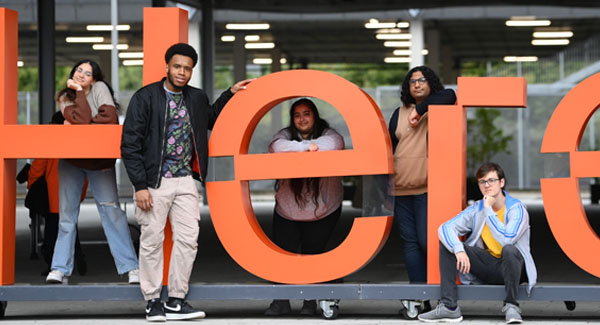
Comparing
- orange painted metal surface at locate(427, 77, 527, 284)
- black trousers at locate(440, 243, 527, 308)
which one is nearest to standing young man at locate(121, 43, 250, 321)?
orange painted metal surface at locate(427, 77, 527, 284)

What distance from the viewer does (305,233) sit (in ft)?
20.2

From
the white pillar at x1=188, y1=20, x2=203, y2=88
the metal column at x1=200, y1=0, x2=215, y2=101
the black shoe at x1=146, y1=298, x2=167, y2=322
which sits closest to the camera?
the black shoe at x1=146, y1=298, x2=167, y2=322

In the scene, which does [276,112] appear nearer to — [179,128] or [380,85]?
[380,85]

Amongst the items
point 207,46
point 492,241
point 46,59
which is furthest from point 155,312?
point 207,46

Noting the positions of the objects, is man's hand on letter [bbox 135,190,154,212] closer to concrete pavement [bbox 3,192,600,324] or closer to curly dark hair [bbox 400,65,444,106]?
concrete pavement [bbox 3,192,600,324]

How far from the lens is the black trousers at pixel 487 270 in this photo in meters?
5.57

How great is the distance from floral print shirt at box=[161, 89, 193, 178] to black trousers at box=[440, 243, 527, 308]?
1763 mm

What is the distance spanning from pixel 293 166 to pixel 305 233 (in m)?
0.59

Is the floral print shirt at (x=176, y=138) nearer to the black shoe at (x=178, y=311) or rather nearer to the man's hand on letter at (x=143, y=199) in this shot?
the man's hand on letter at (x=143, y=199)

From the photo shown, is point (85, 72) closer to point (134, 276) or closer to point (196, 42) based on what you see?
point (134, 276)

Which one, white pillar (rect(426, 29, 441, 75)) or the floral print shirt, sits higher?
white pillar (rect(426, 29, 441, 75))

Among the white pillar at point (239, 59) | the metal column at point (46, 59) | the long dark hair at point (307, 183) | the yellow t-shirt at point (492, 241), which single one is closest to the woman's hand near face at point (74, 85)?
the long dark hair at point (307, 183)

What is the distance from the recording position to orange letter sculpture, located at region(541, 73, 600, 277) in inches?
223

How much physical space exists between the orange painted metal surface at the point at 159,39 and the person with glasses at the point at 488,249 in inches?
72.2
